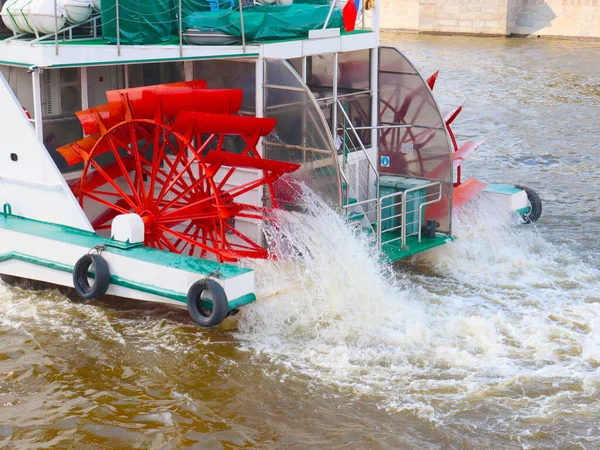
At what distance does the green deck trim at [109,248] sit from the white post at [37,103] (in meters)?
0.96

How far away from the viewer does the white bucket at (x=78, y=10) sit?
11117mm

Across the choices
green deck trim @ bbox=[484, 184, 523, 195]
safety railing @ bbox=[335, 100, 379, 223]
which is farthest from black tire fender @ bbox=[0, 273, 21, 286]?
green deck trim @ bbox=[484, 184, 523, 195]

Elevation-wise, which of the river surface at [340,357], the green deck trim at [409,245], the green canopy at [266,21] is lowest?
the river surface at [340,357]

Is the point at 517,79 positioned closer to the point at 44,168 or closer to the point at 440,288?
the point at 440,288

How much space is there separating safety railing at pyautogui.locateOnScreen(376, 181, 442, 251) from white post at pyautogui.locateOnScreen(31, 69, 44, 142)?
3.86m

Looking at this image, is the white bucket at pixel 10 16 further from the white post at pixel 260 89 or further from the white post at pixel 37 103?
the white post at pixel 260 89

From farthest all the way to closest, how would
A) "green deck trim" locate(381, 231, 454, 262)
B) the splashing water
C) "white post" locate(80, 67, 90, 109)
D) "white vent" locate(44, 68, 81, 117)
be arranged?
"white post" locate(80, 67, 90, 109)
"white vent" locate(44, 68, 81, 117)
"green deck trim" locate(381, 231, 454, 262)
the splashing water

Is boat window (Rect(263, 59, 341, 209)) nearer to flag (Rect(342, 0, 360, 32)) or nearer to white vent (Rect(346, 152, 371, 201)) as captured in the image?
white vent (Rect(346, 152, 371, 201))

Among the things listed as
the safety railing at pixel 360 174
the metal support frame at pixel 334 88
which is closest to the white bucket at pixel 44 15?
the metal support frame at pixel 334 88

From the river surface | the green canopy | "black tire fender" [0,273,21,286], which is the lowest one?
the river surface

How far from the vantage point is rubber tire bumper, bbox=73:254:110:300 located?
10.1 m

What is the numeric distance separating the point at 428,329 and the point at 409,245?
1.73 meters

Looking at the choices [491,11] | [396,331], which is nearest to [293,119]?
[396,331]

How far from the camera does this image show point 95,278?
10148 mm
